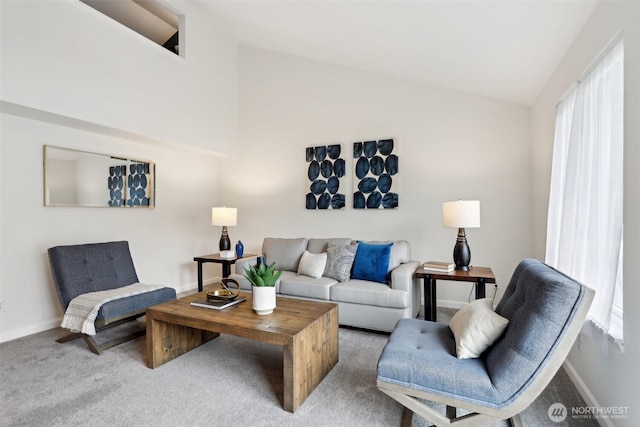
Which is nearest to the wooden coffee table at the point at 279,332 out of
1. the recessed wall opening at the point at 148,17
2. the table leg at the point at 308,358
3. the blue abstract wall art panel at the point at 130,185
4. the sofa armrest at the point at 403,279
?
the table leg at the point at 308,358

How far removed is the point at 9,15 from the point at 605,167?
4452 millimetres

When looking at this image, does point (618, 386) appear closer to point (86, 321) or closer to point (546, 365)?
point (546, 365)

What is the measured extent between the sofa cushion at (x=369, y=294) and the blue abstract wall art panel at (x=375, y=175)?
4.05 ft

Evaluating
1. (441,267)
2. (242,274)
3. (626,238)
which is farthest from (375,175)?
(626,238)

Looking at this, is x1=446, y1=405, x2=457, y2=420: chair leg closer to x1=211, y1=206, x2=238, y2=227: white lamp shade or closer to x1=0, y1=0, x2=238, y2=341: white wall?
x1=211, y1=206, x2=238, y2=227: white lamp shade

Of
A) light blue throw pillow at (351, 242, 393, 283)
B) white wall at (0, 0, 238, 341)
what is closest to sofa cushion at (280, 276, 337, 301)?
light blue throw pillow at (351, 242, 393, 283)

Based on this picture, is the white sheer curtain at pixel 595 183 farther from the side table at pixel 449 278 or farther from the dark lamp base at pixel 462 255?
the dark lamp base at pixel 462 255

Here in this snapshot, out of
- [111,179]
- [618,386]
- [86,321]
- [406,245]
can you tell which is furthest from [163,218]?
[618,386]

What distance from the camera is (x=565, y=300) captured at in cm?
→ 133

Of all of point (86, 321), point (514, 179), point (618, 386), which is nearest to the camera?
point (618, 386)

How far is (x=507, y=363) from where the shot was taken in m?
1.40

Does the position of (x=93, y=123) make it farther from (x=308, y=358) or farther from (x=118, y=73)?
(x=308, y=358)

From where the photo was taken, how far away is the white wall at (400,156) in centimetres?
358

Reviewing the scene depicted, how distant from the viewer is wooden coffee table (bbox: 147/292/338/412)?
74.4 inches
